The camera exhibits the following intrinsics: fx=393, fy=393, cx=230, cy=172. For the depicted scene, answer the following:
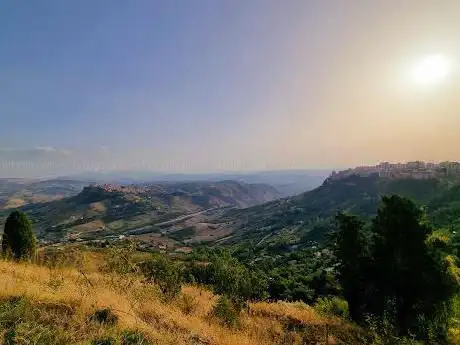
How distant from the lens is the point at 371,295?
17.3 meters

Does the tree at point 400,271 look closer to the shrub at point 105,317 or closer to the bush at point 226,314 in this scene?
the bush at point 226,314

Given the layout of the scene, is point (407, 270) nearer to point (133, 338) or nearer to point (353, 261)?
point (353, 261)

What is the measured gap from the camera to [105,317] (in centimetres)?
653

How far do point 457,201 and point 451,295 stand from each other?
421 feet

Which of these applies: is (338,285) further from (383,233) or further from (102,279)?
(102,279)

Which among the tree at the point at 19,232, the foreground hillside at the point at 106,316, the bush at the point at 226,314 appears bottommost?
the tree at the point at 19,232

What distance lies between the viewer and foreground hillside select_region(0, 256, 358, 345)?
223 inches

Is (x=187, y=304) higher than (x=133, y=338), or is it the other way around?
(x=133, y=338)

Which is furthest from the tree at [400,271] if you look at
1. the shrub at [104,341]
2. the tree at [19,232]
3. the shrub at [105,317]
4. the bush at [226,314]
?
the tree at [19,232]

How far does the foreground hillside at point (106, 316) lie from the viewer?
5660 millimetres

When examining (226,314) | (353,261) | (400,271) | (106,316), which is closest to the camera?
(106,316)

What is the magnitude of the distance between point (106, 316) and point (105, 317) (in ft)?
0.08

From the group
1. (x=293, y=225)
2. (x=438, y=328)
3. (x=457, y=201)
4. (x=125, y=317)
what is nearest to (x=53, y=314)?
(x=125, y=317)

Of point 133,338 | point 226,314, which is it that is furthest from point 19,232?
point 133,338
